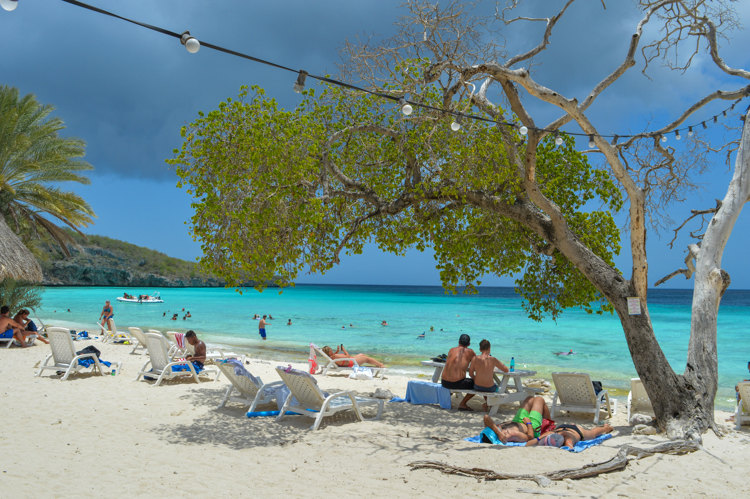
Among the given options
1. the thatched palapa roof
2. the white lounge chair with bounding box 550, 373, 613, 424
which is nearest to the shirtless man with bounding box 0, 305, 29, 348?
the thatched palapa roof

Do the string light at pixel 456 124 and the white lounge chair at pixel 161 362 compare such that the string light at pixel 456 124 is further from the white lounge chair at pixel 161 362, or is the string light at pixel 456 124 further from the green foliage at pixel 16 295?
the green foliage at pixel 16 295

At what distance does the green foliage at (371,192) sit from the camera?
686 cm

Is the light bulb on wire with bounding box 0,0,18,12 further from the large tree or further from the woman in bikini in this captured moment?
the woman in bikini

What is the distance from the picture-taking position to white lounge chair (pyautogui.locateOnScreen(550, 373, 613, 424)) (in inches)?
310

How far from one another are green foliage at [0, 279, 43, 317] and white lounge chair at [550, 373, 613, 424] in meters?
17.0

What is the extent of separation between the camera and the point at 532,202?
7.93 metres

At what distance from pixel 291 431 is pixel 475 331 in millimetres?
28845

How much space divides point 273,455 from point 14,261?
12888mm

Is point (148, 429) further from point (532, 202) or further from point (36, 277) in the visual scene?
point (36, 277)

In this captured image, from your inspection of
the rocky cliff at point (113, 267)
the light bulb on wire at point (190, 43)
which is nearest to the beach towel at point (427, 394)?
the light bulb on wire at point (190, 43)

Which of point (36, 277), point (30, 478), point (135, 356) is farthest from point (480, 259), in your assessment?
point (36, 277)

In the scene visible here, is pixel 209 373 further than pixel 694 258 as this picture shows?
Yes

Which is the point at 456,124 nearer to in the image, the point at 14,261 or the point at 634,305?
the point at 634,305

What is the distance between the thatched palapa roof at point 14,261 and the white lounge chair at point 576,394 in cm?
1418
